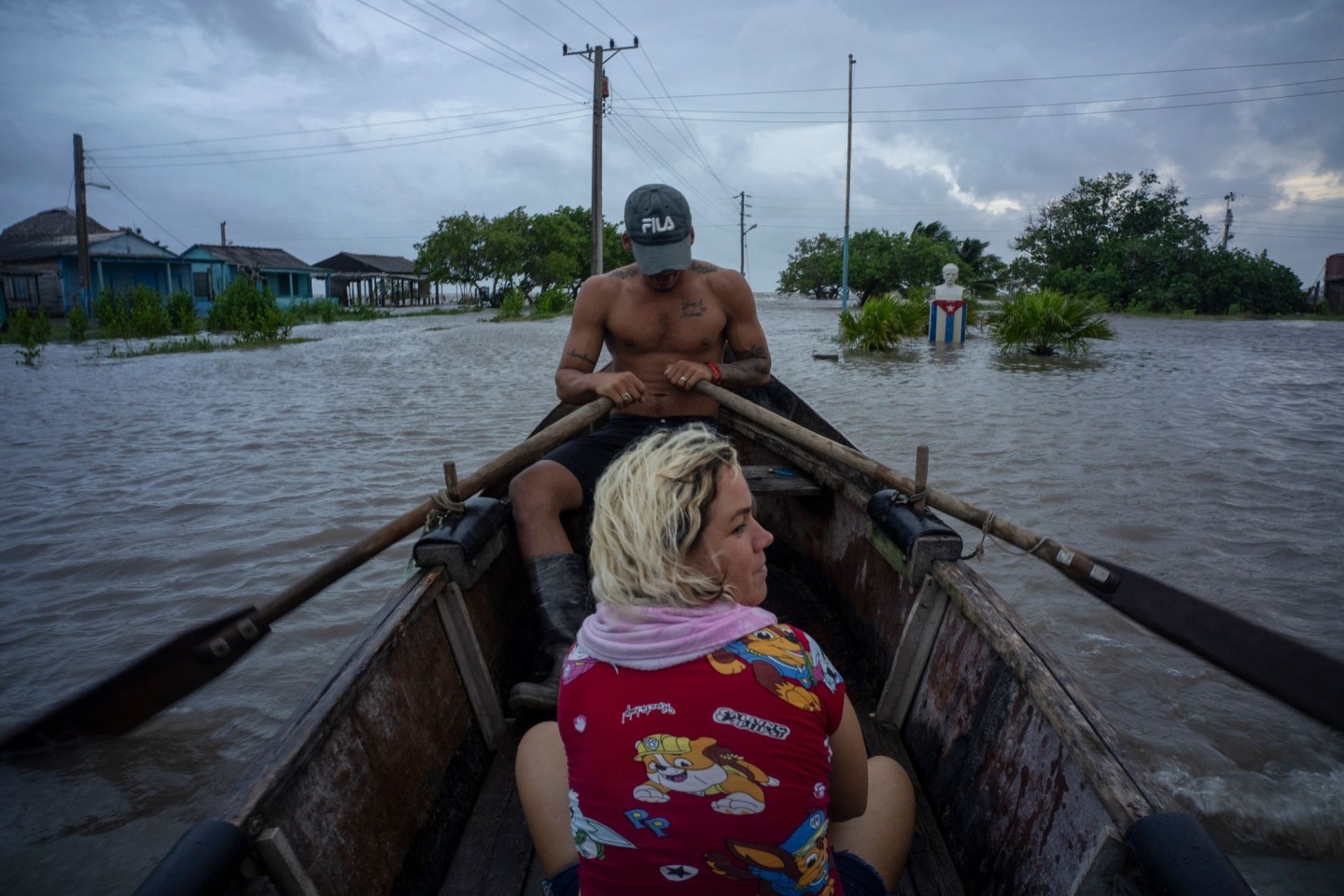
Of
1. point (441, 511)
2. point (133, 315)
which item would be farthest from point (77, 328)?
point (441, 511)

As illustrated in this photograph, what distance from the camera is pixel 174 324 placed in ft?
63.3

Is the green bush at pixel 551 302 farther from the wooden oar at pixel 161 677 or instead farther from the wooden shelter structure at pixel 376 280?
the wooden oar at pixel 161 677

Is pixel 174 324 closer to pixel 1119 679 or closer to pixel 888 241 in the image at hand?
pixel 1119 679

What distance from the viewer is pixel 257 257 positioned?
36469 mm

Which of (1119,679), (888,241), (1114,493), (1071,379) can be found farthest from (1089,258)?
(1119,679)

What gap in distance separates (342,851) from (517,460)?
1.49 meters

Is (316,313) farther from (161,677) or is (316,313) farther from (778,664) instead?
(778,664)

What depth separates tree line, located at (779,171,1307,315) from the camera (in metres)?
29.4

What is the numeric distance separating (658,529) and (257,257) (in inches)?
1606

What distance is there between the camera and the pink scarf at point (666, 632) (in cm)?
105

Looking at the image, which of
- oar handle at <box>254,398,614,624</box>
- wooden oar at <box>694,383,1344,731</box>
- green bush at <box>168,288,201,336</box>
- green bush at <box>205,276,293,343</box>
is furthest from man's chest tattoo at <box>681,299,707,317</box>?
green bush at <box>168,288,201,336</box>

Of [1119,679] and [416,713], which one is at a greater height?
[416,713]

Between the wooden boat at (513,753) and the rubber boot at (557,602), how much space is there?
161 millimetres

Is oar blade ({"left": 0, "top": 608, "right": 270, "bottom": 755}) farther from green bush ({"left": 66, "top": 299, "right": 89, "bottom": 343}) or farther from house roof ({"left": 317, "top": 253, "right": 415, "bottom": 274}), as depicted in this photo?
house roof ({"left": 317, "top": 253, "right": 415, "bottom": 274})
